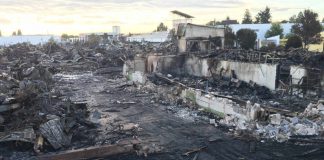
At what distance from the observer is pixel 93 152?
11.2 m

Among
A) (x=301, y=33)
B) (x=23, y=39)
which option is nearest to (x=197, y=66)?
(x=301, y=33)

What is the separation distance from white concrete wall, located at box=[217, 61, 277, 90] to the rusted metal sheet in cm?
1219

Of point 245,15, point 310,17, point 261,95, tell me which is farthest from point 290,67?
point 245,15

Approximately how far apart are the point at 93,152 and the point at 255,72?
1433 centimetres

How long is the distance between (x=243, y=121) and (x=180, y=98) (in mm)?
5240

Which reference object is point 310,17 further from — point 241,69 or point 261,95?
point 261,95

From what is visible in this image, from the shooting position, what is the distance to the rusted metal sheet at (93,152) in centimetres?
1084

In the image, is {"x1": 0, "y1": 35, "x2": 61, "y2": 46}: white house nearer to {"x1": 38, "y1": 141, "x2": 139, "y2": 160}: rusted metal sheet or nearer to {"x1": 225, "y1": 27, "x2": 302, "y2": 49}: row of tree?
{"x1": 225, "y1": 27, "x2": 302, "y2": 49}: row of tree

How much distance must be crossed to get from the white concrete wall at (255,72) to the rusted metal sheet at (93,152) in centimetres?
1219

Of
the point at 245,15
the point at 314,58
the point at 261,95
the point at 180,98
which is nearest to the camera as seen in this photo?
the point at 180,98

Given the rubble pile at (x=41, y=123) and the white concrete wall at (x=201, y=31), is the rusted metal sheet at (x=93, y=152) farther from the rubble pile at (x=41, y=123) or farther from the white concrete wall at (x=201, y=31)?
the white concrete wall at (x=201, y=31)

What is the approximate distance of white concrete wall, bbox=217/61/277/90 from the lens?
70.9 feet

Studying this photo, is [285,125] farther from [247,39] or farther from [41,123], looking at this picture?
[247,39]

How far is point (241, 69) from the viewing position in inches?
966
